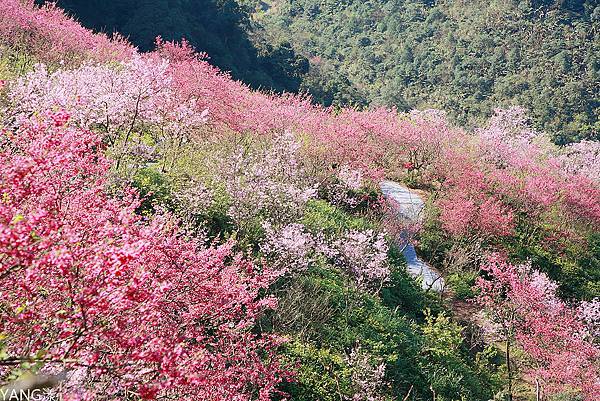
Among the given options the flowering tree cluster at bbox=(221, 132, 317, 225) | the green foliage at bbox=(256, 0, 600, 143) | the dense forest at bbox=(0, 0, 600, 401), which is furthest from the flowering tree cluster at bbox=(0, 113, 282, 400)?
the green foliage at bbox=(256, 0, 600, 143)

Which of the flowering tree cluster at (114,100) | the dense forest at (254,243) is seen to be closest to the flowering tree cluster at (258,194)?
the dense forest at (254,243)

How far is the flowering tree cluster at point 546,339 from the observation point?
8328mm

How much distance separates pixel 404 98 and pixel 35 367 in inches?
1881

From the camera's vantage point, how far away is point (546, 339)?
9.03 metres

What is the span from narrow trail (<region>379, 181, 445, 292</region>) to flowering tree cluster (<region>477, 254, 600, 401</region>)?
1266 mm

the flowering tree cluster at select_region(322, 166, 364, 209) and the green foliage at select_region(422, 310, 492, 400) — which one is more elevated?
the flowering tree cluster at select_region(322, 166, 364, 209)

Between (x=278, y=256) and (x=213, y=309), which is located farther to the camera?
(x=278, y=256)

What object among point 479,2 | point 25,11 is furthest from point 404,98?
point 25,11

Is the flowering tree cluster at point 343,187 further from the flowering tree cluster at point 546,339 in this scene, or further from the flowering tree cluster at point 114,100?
the flowering tree cluster at point 114,100

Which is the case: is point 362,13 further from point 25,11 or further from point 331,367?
point 331,367

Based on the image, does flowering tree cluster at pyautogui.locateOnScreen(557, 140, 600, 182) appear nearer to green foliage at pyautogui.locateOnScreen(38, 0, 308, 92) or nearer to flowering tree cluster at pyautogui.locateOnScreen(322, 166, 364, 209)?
flowering tree cluster at pyautogui.locateOnScreen(322, 166, 364, 209)

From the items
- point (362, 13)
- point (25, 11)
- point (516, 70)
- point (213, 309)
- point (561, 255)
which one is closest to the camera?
point (213, 309)

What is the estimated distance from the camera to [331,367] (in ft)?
21.0

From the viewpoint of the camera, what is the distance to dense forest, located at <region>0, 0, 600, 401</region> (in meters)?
2.62
